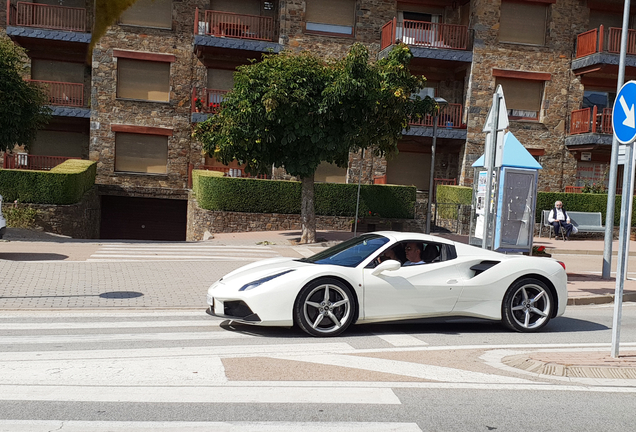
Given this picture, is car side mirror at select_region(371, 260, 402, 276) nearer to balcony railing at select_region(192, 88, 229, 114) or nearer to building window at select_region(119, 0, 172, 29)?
balcony railing at select_region(192, 88, 229, 114)

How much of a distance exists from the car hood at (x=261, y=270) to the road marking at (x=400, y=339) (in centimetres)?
120

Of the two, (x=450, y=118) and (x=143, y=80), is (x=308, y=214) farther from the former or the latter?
(x=143, y=80)

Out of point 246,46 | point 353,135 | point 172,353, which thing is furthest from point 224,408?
point 246,46

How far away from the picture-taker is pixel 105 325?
8250 millimetres

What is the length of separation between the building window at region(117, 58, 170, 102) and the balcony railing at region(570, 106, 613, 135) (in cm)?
1795

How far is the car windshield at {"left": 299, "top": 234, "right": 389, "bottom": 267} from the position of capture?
319 inches

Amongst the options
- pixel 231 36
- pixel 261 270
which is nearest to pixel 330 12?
pixel 231 36

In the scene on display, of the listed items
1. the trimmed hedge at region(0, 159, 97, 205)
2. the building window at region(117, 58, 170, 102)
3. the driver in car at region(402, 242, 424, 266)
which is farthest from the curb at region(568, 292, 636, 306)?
the building window at region(117, 58, 170, 102)

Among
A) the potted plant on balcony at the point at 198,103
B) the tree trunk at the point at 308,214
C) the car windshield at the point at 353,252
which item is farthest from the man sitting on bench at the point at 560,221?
the car windshield at the point at 353,252

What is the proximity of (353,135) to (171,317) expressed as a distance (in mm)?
11242

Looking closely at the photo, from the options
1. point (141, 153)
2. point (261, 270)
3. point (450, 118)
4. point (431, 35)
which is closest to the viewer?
point (261, 270)

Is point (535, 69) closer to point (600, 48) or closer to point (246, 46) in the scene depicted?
point (600, 48)

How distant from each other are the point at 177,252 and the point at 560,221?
13656 millimetres

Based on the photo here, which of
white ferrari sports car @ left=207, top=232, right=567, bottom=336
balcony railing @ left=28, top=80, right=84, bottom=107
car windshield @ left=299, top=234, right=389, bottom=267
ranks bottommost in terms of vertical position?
white ferrari sports car @ left=207, top=232, right=567, bottom=336
